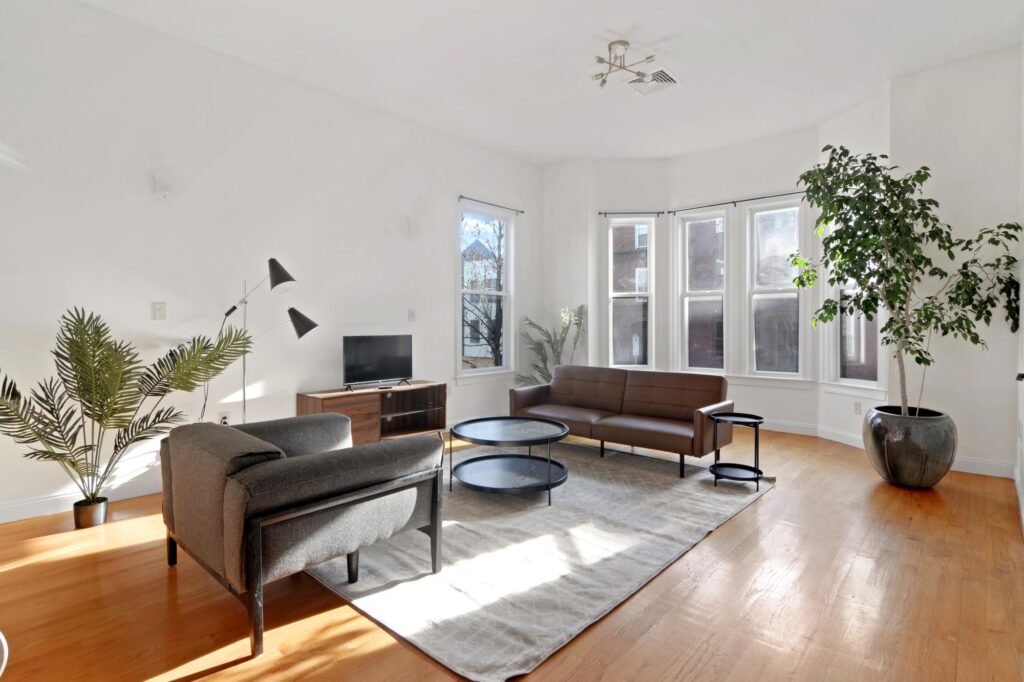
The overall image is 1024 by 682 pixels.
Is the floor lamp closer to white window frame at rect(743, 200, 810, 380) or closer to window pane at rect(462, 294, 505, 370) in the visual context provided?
window pane at rect(462, 294, 505, 370)

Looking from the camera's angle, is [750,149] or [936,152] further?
[750,149]

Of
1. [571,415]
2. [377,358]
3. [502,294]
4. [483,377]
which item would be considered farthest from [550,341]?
[377,358]

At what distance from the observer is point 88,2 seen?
3424 mm

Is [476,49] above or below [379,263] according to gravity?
above

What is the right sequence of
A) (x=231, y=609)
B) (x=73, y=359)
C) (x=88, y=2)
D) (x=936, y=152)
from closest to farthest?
(x=231, y=609) < (x=73, y=359) < (x=88, y=2) < (x=936, y=152)

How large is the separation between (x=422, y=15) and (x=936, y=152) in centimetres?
415

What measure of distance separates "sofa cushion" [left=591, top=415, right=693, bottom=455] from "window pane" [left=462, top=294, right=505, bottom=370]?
2135 millimetres

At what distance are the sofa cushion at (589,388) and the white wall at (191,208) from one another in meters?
1.34

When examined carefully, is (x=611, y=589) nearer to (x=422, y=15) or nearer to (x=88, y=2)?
(x=422, y=15)

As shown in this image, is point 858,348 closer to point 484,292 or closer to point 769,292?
point 769,292

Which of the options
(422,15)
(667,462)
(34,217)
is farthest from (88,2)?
(667,462)

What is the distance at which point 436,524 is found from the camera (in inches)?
101

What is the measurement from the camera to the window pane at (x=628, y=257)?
22.4 ft

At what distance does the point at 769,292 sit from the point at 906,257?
2.12m
